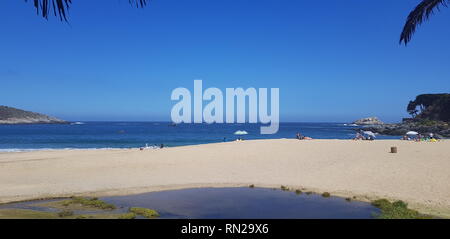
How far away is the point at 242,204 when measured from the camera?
13.7 metres

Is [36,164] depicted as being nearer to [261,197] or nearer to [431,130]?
[261,197]

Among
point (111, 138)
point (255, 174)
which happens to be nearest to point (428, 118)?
point (111, 138)

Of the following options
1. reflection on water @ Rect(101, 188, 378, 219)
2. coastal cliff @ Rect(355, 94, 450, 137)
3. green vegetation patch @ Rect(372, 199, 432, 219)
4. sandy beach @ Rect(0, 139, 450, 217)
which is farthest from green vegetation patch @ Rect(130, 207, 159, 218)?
coastal cliff @ Rect(355, 94, 450, 137)

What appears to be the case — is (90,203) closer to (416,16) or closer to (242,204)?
(242,204)

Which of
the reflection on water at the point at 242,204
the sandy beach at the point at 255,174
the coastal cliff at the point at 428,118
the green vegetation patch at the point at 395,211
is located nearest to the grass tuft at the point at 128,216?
the reflection on water at the point at 242,204

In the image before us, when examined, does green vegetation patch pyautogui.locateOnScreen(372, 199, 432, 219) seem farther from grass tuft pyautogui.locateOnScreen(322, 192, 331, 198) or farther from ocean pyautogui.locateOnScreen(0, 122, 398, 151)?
ocean pyautogui.locateOnScreen(0, 122, 398, 151)

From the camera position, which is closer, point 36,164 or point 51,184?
point 51,184

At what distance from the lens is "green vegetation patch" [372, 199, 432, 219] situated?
11555mm

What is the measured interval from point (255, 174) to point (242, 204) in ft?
25.7

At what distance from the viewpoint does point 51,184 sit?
719 inches

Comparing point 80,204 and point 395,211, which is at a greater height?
point 395,211
